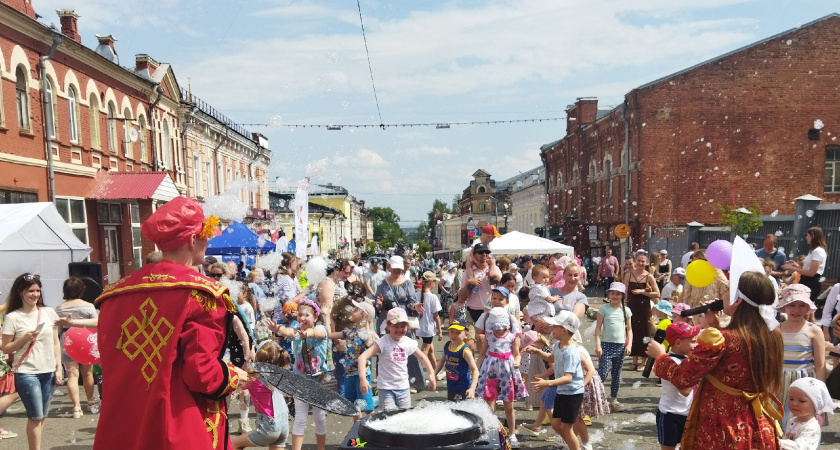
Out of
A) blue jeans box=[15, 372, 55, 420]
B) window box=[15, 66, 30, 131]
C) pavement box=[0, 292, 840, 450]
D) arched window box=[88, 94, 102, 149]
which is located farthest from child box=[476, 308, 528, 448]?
arched window box=[88, 94, 102, 149]

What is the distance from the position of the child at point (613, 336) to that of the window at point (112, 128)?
17.9 meters

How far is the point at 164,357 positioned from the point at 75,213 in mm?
16992

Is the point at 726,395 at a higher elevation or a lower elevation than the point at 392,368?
higher

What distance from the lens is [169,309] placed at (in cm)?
297

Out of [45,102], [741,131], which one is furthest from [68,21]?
[741,131]

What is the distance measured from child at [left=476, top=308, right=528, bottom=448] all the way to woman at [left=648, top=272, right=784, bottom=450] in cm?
291

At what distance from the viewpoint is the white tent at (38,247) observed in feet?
28.7

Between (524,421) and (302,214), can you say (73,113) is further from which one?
(524,421)

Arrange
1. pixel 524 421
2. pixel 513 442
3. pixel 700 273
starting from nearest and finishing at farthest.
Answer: pixel 513 442 → pixel 700 273 → pixel 524 421

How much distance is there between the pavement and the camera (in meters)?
6.28

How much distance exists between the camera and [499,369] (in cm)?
646

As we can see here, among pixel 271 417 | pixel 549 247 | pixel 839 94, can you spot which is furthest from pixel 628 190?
A: pixel 271 417

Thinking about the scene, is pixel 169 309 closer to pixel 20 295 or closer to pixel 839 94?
pixel 20 295

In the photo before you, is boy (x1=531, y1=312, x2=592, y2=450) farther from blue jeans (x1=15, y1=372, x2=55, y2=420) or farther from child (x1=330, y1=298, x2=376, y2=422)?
blue jeans (x1=15, y1=372, x2=55, y2=420)
